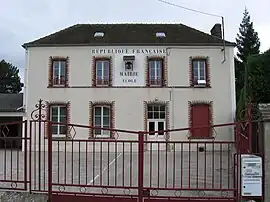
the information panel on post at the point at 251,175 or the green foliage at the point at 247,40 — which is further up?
the green foliage at the point at 247,40

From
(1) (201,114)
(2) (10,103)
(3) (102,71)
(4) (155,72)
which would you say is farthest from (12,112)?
(1) (201,114)

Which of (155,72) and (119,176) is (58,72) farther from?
(119,176)

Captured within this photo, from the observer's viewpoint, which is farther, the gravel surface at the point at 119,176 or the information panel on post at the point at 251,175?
the gravel surface at the point at 119,176

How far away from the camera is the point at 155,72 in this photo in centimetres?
2895

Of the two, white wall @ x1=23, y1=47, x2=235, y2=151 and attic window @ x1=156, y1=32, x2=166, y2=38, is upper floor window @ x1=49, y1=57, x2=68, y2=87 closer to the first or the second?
white wall @ x1=23, y1=47, x2=235, y2=151

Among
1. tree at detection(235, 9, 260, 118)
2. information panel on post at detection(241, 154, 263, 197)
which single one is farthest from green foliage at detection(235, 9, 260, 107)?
information panel on post at detection(241, 154, 263, 197)

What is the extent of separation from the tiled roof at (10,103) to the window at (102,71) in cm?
591

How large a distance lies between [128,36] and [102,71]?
130 inches

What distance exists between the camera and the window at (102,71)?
2888cm

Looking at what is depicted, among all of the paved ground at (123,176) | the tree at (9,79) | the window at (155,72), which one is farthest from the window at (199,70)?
the tree at (9,79)

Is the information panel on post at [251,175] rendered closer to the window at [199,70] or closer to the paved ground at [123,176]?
the paved ground at [123,176]

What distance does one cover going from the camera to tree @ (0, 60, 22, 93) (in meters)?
60.2

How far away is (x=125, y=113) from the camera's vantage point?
28672 millimetres

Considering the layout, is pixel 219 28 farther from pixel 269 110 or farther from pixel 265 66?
pixel 269 110
